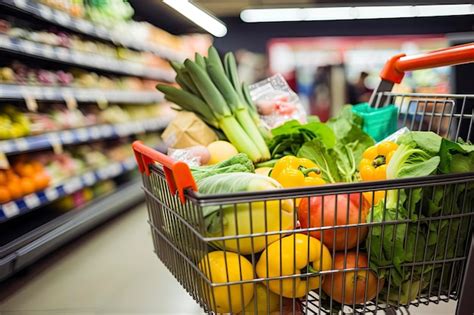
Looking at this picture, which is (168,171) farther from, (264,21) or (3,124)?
(264,21)

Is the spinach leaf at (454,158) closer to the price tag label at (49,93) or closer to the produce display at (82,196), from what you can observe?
the price tag label at (49,93)

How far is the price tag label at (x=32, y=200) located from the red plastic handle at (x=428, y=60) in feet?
7.38

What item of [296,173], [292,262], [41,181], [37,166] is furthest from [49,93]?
[292,262]

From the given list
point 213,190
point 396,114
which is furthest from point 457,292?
point 396,114

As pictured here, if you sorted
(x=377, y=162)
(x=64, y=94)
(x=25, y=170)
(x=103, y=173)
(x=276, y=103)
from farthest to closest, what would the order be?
(x=103, y=173)
(x=64, y=94)
(x=25, y=170)
(x=276, y=103)
(x=377, y=162)

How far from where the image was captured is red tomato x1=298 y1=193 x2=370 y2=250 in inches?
27.1

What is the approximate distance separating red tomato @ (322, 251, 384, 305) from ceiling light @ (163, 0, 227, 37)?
4.21 metres

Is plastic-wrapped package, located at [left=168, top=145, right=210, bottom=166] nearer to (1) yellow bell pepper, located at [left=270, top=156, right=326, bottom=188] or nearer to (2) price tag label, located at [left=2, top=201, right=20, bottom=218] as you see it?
(1) yellow bell pepper, located at [left=270, top=156, right=326, bottom=188]

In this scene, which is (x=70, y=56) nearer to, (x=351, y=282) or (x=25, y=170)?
(x=25, y=170)

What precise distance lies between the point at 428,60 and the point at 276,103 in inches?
21.0

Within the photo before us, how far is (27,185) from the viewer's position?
2623mm

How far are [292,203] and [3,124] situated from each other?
92.8 inches

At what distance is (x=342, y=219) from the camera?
0.69 metres

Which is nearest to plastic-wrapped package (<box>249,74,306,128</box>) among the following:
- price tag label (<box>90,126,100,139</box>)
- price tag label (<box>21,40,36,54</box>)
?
price tag label (<box>21,40,36,54</box>)
